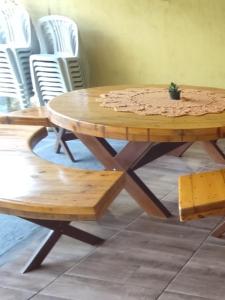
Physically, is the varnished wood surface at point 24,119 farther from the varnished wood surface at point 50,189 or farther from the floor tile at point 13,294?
the floor tile at point 13,294

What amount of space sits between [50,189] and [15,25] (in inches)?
142

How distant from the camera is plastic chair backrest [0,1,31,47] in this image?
17.0 feet

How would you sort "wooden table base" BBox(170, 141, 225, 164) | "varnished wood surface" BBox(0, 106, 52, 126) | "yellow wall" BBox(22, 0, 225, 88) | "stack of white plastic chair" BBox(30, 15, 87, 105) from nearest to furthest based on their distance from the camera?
"varnished wood surface" BBox(0, 106, 52, 126) → "wooden table base" BBox(170, 141, 225, 164) → "yellow wall" BBox(22, 0, 225, 88) → "stack of white plastic chair" BBox(30, 15, 87, 105)

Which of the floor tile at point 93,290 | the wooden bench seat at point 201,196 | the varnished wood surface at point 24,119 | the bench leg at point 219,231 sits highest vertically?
the wooden bench seat at point 201,196

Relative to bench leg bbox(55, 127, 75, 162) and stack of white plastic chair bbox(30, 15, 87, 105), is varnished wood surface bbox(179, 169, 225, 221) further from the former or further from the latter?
stack of white plastic chair bbox(30, 15, 87, 105)

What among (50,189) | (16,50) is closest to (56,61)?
(16,50)

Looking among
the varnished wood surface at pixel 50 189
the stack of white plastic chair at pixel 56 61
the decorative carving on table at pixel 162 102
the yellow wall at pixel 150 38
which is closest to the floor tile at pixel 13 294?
the varnished wood surface at pixel 50 189

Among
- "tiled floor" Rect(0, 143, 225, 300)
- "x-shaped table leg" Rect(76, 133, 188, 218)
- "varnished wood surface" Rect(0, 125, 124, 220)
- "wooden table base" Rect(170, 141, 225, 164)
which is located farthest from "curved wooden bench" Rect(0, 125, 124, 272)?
"wooden table base" Rect(170, 141, 225, 164)

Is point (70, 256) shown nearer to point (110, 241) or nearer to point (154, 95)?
point (110, 241)

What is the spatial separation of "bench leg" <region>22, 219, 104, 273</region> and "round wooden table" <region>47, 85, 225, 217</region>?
495 millimetres

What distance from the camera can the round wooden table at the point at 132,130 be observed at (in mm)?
2449

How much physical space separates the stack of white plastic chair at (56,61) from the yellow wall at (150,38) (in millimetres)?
153

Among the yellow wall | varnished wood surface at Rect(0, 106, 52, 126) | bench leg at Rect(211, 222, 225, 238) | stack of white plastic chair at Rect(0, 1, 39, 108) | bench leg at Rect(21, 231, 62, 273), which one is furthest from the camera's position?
stack of white plastic chair at Rect(0, 1, 39, 108)

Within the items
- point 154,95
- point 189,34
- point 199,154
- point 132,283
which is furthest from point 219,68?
point 132,283
